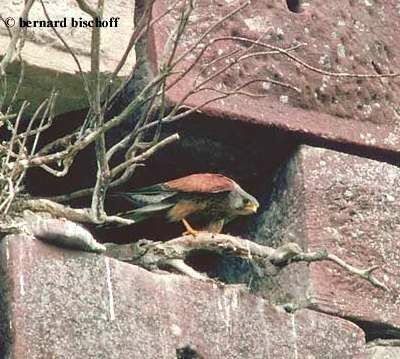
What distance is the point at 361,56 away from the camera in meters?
4.73

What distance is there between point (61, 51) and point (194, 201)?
470mm

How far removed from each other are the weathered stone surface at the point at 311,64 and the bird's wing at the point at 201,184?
0.16m

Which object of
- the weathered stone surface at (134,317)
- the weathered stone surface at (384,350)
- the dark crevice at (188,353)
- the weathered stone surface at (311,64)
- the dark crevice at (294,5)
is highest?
the dark crevice at (294,5)

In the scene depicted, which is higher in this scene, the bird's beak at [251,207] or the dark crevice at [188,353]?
the bird's beak at [251,207]

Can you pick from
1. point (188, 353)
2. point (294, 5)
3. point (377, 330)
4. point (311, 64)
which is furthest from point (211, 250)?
point (294, 5)

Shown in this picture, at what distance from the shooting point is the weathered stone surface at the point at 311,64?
4.45m

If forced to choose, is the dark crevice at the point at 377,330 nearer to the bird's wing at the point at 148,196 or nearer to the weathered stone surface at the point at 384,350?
the weathered stone surface at the point at 384,350

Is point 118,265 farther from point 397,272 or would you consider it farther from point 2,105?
point 397,272

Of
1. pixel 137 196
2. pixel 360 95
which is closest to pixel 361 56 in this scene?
pixel 360 95

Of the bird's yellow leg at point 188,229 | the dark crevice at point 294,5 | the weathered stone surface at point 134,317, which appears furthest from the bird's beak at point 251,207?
the dark crevice at point 294,5

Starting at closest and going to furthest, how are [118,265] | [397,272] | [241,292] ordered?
[118,265] → [241,292] → [397,272]

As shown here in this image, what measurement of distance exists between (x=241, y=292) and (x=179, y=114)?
1.47ft

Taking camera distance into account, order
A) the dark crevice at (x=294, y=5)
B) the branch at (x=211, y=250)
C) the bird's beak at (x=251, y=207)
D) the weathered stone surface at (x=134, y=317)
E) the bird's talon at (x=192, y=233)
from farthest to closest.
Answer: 1. the dark crevice at (x=294, y=5)
2. the bird's beak at (x=251, y=207)
3. the bird's talon at (x=192, y=233)
4. the branch at (x=211, y=250)
5. the weathered stone surface at (x=134, y=317)

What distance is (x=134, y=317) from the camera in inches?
153
